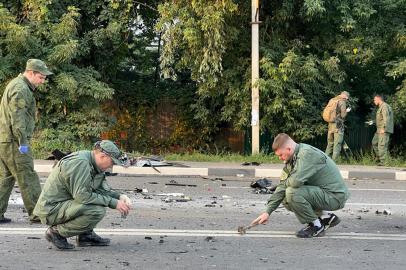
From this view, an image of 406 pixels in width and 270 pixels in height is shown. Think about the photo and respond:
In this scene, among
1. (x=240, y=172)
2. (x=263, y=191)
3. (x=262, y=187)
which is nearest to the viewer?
(x=263, y=191)

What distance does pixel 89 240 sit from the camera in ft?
21.7

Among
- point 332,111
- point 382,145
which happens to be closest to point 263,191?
point 332,111

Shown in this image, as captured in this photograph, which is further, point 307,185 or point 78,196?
point 307,185

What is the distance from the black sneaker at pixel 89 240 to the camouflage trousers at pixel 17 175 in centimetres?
121

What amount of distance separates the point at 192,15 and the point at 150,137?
475cm

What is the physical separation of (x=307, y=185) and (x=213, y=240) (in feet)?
3.66

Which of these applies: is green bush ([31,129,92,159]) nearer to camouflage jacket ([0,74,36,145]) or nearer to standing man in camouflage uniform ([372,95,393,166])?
standing man in camouflage uniform ([372,95,393,166])

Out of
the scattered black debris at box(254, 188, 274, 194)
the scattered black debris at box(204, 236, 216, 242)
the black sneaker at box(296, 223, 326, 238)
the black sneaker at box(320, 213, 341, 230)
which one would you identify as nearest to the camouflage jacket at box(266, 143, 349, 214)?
the black sneaker at box(320, 213, 341, 230)

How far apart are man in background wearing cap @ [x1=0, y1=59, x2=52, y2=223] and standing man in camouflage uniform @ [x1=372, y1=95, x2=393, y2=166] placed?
33.8ft

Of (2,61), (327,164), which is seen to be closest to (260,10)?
(2,61)

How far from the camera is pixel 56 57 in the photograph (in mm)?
16234

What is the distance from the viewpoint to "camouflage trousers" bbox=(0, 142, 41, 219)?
7.54m

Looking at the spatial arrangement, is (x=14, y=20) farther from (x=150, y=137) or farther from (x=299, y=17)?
(x=299, y=17)

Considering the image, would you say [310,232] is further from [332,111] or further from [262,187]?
[332,111]
